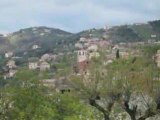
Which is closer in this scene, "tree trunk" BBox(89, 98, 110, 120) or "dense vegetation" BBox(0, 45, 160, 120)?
"dense vegetation" BBox(0, 45, 160, 120)

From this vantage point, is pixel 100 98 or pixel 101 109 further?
pixel 100 98

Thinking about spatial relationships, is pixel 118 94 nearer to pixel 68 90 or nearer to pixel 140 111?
pixel 140 111

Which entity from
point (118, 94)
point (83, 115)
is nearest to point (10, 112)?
point (83, 115)

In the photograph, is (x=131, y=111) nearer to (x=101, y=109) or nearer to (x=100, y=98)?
(x=101, y=109)

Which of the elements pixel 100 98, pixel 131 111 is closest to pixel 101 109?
pixel 100 98

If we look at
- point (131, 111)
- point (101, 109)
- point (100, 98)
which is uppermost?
point (100, 98)

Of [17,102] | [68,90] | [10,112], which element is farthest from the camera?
[68,90]

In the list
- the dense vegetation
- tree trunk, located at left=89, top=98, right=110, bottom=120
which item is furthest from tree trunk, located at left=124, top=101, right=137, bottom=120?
tree trunk, located at left=89, top=98, right=110, bottom=120

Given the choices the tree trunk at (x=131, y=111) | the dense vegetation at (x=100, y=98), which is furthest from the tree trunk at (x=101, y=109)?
the tree trunk at (x=131, y=111)

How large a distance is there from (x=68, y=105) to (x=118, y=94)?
504 cm

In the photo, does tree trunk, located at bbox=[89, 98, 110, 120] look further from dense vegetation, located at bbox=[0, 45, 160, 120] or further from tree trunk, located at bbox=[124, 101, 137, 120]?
tree trunk, located at bbox=[124, 101, 137, 120]

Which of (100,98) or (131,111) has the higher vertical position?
(100,98)

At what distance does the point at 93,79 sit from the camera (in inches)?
1647

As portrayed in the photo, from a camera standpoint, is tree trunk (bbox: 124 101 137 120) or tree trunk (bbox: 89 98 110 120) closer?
tree trunk (bbox: 124 101 137 120)
